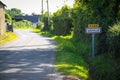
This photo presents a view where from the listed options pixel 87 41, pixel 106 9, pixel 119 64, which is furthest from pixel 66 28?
pixel 119 64

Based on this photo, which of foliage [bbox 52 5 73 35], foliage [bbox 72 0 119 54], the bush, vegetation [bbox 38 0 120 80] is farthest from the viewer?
foliage [bbox 52 5 73 35]

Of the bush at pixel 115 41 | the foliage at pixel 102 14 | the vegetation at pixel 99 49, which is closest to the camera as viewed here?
the vegetation at pixel 99 49

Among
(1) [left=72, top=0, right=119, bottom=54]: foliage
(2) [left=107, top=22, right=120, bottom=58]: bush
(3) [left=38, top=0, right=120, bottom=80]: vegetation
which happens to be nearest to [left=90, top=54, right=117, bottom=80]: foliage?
(3) [left=38, top=0, right=120, bottom=80]: vegetation

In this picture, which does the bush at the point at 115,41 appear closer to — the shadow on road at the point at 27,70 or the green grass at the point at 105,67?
the green grass at the point at 105,67

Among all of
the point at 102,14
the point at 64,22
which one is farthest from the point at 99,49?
the point at 64,22

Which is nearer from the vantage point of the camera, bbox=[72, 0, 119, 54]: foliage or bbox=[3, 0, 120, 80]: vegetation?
bbox=[3, 0, 120, 80]: vegetation

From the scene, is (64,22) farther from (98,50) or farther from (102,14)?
(98,50)

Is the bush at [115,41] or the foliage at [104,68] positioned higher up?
the bush at [115,41]

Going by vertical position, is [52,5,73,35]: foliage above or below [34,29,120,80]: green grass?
above

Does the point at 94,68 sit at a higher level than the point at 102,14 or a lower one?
lower

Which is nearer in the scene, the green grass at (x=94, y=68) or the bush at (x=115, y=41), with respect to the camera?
the green grass at (x=94, y=68)

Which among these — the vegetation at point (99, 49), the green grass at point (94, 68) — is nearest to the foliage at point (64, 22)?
the vegetation at point (99, 49)

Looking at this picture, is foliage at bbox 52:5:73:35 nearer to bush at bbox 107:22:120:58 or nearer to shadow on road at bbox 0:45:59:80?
shadow on road at bbox 0:45:59:80

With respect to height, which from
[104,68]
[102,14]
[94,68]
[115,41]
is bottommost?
[94,68]
